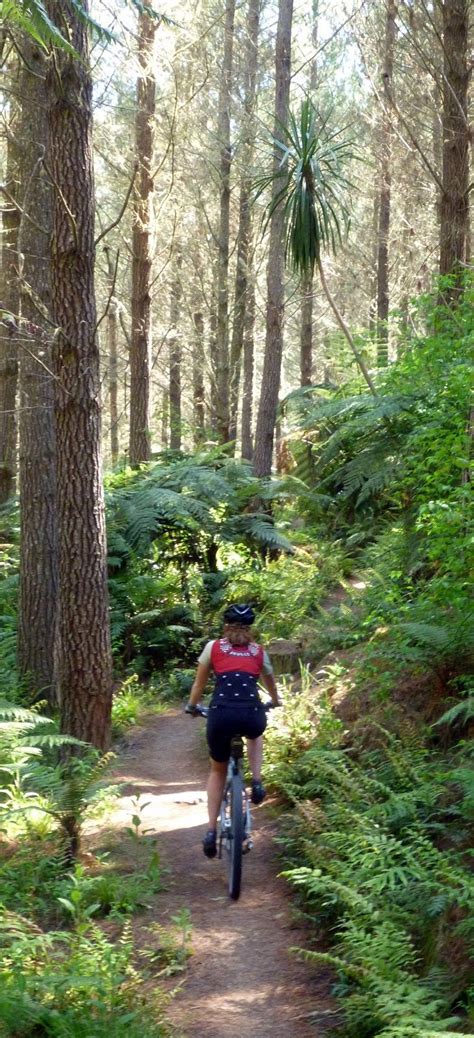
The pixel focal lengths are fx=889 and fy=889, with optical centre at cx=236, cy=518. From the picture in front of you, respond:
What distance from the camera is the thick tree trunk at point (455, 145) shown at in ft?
31.3

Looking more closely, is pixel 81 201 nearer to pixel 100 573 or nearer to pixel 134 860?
pixel 100 573

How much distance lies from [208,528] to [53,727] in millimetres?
4974

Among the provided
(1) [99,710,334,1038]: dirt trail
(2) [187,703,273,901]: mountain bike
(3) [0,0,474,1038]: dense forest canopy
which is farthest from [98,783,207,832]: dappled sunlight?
(2) [187,703,273,901]: mountain bike

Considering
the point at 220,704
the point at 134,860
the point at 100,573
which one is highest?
the point at 100,573

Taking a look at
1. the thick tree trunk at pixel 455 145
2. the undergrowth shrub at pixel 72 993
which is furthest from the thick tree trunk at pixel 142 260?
the undergrowth shrub at pixel 72 993

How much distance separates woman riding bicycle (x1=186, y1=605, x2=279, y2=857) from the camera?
18.1 ft

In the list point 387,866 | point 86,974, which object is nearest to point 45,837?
point 86,974

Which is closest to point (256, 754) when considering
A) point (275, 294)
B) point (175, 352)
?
point (275, 294)

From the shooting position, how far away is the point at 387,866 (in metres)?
4.59

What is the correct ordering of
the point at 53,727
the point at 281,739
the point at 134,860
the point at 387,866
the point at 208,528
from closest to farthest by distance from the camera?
the point at 387,866, the point at 134,860, the point at 281,739, the point at 53,727, the point at 208,528

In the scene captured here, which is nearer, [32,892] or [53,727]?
[32,892]

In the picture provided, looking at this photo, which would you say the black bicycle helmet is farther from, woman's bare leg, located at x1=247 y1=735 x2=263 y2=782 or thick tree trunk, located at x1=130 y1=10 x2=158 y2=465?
thick tree trunk, located at x1=130 y1=10 x2=158 y2=465

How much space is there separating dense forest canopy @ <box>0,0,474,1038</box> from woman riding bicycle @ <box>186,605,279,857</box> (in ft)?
1.77

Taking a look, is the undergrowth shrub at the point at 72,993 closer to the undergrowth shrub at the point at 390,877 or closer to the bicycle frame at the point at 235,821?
the undergrowth shrub at the point at 390,877
